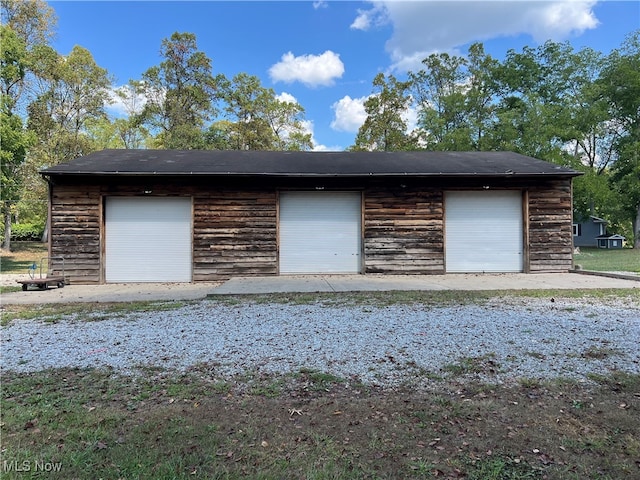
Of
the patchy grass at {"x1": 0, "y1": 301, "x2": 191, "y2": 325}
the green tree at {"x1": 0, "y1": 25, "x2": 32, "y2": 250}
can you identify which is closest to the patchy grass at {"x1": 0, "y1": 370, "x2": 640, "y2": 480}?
the patchy grass at {"x1": 0, "y1": 301, "x2": 191, "y2": 325}

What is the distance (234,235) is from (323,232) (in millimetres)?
2499

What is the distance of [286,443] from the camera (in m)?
2.26

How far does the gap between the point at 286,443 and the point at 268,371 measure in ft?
3.83

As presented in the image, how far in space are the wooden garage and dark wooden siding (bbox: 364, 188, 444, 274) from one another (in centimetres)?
3

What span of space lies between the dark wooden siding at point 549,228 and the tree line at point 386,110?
12.7m

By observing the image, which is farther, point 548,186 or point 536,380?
point 548,186

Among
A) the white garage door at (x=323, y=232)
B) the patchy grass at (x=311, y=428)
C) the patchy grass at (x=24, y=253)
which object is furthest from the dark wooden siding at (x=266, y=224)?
the patchy grass at (x=24, y=253)

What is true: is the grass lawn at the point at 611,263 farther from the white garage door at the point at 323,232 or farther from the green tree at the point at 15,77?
the green tree at the point at 15,77

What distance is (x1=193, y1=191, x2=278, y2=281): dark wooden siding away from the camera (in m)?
10.8

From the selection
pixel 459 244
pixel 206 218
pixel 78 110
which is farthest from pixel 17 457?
pixel 78 110

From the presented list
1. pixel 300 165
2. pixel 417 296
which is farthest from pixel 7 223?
pixel 417 296

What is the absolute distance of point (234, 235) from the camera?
35.5 feet

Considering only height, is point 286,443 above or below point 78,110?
below

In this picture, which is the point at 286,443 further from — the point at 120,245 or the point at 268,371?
the point at 120,245
